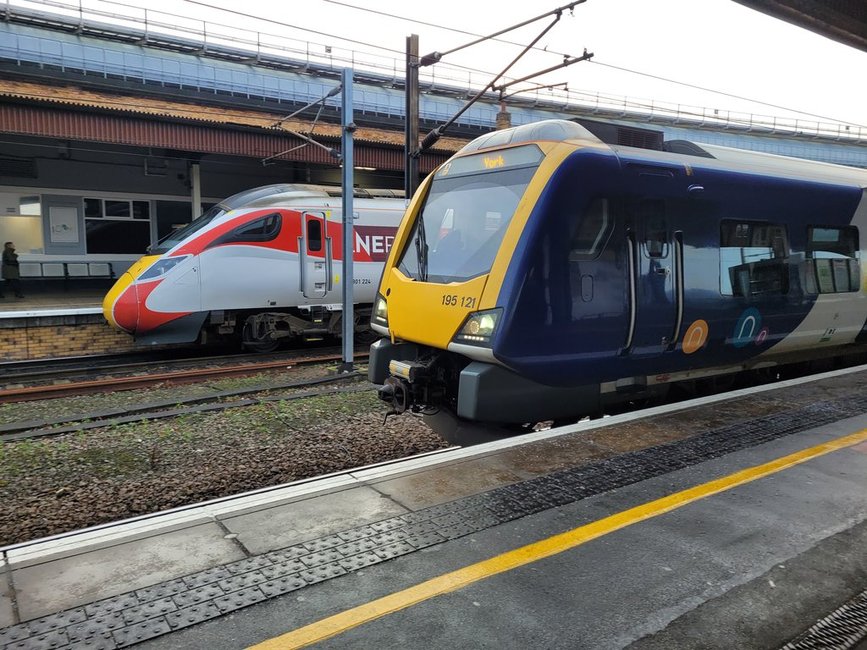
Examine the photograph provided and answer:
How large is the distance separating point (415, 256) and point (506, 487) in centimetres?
262

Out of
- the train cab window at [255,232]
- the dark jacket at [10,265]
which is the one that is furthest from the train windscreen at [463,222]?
the dark jacket at [10,265]

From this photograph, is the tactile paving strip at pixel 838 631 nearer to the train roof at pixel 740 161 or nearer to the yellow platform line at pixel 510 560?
the yellow platform line at pixel 510 560

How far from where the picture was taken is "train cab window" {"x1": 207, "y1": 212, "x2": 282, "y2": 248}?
1161 cm

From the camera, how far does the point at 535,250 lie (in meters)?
4.82

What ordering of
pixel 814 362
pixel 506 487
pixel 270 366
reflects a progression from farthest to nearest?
pixel 270 366 → pixel 814 362 → pixel 506 487

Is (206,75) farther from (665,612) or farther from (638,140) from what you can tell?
(665,612)

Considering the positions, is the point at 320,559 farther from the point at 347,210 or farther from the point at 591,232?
the point at 347,210

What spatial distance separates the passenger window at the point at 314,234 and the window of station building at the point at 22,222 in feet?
31.5

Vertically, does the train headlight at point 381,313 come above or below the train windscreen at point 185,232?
below

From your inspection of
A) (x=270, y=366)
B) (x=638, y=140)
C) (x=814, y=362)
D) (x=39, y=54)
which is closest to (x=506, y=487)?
(x=638, y=140)

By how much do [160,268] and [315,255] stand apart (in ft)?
9.65

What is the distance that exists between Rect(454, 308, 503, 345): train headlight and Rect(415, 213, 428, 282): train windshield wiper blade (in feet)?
2.92

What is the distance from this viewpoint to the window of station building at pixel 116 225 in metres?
18.1

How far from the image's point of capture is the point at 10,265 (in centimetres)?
1612
